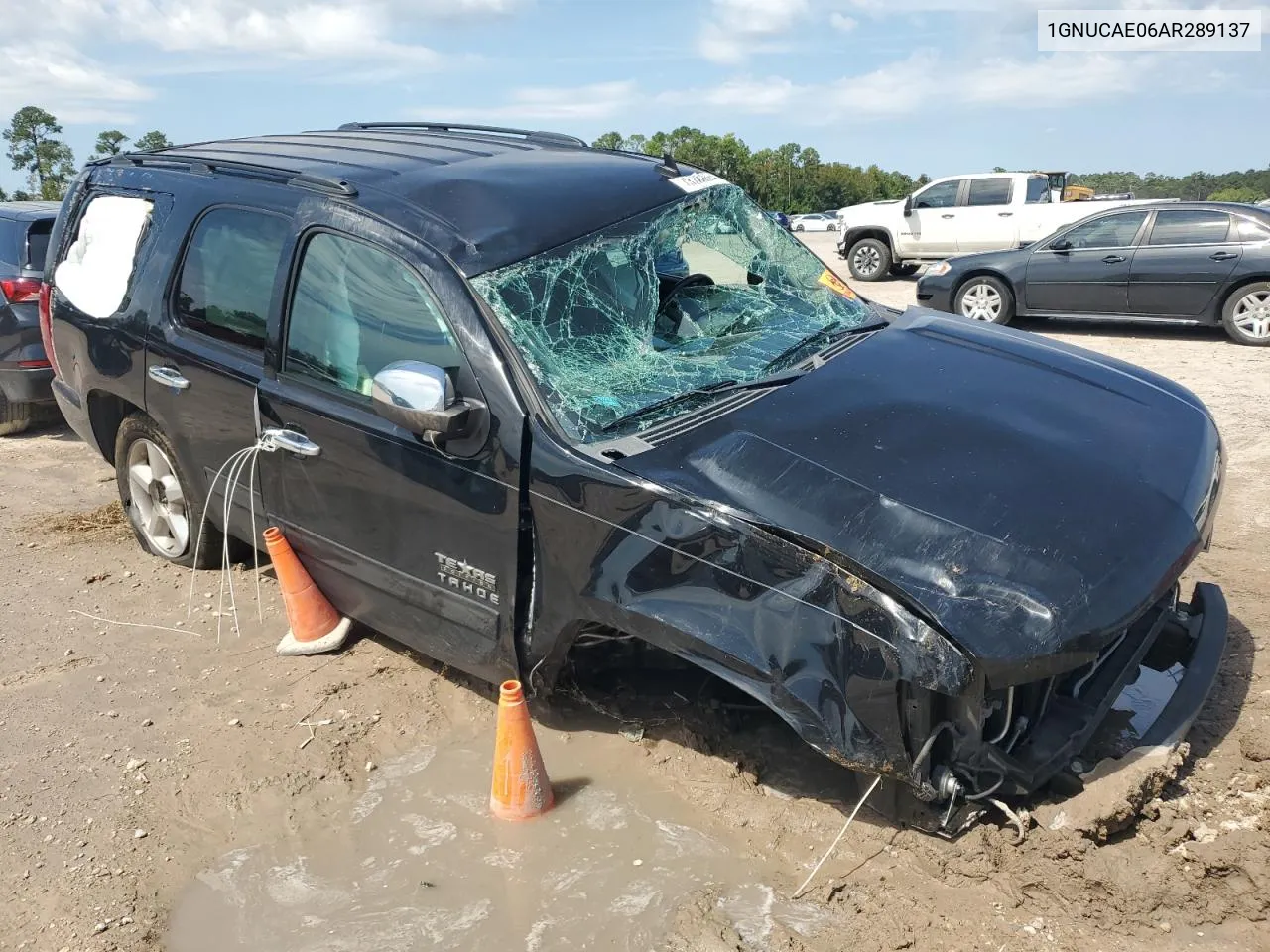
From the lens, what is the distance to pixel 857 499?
2.75 meters

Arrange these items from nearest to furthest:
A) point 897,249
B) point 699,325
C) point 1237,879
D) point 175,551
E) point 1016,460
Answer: point 1237,879, point 1016,460, point 699,325, point 175,551, point 897,249

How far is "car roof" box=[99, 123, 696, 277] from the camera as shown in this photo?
344 cm

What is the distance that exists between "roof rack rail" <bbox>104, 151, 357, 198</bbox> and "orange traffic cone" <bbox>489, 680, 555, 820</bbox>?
187 centimetres

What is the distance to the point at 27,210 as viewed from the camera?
8.49 metres

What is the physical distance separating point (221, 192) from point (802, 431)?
8.85 ft

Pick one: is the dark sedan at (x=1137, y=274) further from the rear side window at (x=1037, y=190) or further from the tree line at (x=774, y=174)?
the tree line at (x=774, y=174)

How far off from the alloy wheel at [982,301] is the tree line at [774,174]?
35214 millimetres

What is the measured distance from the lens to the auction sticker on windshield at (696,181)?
4191 mm

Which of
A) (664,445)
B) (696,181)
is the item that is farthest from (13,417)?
(664,445)

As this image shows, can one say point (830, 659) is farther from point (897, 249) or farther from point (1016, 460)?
point (897, 249)

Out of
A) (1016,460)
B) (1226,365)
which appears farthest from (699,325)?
(1226,365)

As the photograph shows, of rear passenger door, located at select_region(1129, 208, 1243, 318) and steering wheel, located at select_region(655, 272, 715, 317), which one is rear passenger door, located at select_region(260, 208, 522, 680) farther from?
rear passenger door, located at select_region(1129, 208, 1243, 318)

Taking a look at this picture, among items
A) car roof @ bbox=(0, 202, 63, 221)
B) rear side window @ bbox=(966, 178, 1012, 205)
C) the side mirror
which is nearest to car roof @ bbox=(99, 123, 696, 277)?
the side mirror

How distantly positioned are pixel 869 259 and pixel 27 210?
12011 mm
